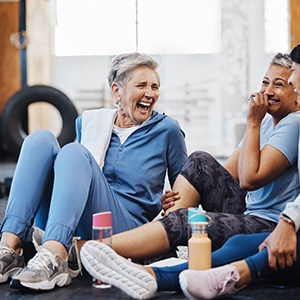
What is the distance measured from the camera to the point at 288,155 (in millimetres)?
2127

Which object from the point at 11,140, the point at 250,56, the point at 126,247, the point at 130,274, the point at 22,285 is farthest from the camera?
the point at 250,56

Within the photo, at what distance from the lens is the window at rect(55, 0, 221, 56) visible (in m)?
6.92

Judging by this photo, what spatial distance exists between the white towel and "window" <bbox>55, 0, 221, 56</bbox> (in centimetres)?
446

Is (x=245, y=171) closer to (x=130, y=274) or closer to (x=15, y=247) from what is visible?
(x=130, y=274)

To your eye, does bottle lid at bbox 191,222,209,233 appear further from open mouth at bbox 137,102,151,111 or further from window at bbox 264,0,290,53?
window at bbox 264,0,290,53

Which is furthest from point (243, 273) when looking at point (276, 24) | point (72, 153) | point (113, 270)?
point (276, 24)

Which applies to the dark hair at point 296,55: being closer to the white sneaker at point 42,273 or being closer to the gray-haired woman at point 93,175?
the gray-haired woman at point 93,175

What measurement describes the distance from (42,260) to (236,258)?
540 millimetres

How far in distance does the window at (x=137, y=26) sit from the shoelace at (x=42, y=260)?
5089 millimetres

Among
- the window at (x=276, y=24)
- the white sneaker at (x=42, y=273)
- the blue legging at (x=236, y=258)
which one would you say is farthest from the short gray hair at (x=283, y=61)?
the window at (x=276, y=24)

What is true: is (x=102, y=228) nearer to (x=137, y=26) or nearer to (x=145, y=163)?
(x=145, y=163)

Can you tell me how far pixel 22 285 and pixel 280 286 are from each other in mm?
717

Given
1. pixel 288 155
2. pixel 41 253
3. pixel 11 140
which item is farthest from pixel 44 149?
pixel 11 140

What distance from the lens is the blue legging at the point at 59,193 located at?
2.15 metres
